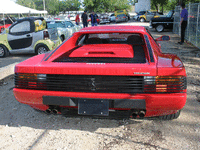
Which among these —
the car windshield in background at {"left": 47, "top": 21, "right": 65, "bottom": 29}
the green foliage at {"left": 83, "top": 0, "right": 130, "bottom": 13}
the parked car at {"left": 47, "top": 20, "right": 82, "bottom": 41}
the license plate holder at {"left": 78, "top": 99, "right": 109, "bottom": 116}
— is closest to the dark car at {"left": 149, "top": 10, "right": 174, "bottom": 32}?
the parked car at {"left": 47, "top": 20, "right": 82, "bottom": 41}

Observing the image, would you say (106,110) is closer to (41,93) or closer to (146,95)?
(146,95)

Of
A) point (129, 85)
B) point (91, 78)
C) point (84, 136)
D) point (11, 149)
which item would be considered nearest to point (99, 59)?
point (91, 78)

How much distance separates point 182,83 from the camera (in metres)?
2.57

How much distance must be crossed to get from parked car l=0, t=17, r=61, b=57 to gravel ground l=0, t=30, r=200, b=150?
17.1ft

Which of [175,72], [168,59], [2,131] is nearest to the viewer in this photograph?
[175,72]

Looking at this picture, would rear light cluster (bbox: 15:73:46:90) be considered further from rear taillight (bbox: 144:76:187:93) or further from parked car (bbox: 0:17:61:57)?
parked car (bbox: 0:17:61:57)

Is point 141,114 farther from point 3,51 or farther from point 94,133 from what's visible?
point 3,51

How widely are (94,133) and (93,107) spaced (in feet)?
1.73

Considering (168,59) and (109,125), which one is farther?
(109,125)

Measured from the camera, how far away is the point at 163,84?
8.32 ft

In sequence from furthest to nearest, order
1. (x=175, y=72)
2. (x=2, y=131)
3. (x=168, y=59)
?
(x=2, y=131) < (x=168, y=59) < (x=175, y=72)

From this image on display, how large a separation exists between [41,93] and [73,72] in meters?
0.49

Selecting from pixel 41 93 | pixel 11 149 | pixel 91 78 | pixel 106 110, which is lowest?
pixel 11 149

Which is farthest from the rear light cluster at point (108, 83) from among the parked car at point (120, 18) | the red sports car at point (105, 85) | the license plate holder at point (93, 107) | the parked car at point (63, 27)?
the parked car at point (120, 18)
